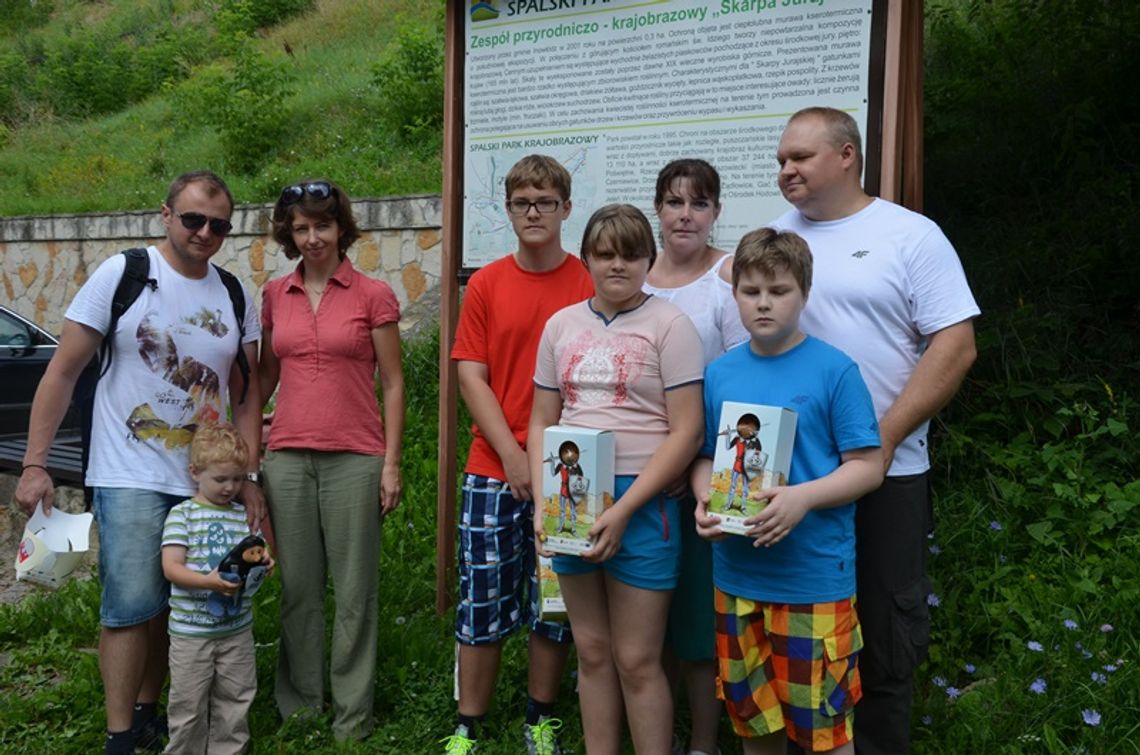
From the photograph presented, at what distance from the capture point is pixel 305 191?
3473 mm

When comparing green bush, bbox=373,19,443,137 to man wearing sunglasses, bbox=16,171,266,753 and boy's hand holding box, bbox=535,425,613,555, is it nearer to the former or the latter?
man wearing sunglasses, bbox=16,171,266,753

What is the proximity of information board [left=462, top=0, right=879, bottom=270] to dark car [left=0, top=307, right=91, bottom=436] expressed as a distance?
20.0 ft

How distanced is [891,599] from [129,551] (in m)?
2.36

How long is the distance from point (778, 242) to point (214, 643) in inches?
88.3

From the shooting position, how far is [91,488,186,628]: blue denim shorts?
10.8 feet

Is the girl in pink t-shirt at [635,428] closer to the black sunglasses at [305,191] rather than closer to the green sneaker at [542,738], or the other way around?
the green sneaker at [542,738]

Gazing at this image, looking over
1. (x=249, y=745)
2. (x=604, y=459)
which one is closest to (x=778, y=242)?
(x=604, y=459)

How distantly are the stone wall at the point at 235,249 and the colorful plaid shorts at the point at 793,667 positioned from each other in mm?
5911

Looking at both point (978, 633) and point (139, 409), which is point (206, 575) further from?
point (978, 633)

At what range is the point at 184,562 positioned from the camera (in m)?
3.30

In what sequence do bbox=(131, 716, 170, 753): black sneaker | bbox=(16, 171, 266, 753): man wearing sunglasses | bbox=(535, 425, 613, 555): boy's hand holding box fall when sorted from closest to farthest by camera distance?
1. bbox=(535, 425, 613, 555): boy's hand holding box
2. bbox=(16, 171, 266, 753): man wearing sunglasses
3. bbox=(131, 716, 170, 753): black sneaker

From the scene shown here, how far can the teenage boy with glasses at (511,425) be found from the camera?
3191 millimetres

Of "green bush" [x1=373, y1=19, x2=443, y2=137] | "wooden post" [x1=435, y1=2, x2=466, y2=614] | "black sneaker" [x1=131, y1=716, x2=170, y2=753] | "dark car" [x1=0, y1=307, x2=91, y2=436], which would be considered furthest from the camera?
"green bush" [x1=373, y1=19, x2=443, y2=137]

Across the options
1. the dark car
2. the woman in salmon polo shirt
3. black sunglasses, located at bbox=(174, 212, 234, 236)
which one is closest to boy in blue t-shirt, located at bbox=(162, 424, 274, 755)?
the woman in salmon polo shirt
